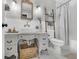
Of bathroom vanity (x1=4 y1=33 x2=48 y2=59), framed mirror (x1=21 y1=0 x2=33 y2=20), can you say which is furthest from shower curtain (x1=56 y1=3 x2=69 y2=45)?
framed mirror (x1=21 y1=0 x2=33 y2=20)

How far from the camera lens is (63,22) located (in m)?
1.32

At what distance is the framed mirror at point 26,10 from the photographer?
1138 millimetres

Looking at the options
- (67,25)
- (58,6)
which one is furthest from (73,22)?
(58,6)

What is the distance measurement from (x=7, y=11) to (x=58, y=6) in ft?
1.95

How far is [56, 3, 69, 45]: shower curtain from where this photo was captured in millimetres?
1304

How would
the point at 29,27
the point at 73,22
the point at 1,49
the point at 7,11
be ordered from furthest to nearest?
the point at 73,22 < the point at 29,27 < the point at 7,11 < the point at 1,49

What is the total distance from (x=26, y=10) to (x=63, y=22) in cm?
47

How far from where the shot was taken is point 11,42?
1.07 meters

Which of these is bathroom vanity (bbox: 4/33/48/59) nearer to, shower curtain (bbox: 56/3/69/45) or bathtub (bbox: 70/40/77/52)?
shower curtain (bbox: 56/3/69/45)

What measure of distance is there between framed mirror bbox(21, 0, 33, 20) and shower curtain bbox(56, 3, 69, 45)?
0.33 meters

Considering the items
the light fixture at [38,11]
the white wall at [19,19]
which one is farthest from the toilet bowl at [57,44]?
the light fixture at [38,11]

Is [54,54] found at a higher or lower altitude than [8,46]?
lower

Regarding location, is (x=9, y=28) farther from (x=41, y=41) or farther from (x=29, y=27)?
(x=41, y=41)

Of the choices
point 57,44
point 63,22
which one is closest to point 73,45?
point 57,44
